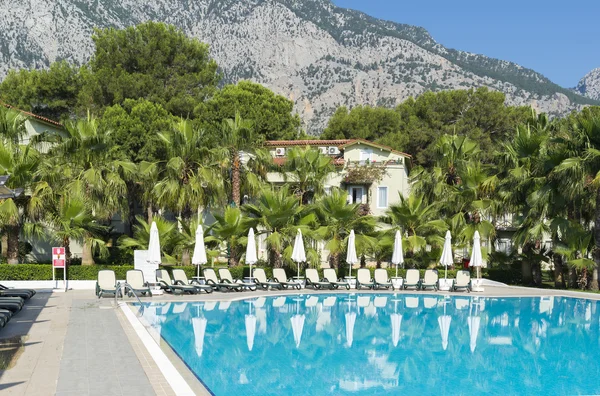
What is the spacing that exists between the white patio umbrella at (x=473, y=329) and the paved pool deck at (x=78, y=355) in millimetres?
7137

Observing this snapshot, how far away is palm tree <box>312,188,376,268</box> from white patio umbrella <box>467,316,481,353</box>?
8.35 meters

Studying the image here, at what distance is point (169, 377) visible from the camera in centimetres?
853

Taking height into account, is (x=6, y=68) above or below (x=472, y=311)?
above

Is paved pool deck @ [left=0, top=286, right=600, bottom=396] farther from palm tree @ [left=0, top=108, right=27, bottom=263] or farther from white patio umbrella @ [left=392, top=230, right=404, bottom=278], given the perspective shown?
white patio umbrella @ [left=392, top=230, right=404, bottom=278]

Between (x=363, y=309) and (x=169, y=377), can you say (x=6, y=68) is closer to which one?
(x=363, y=309)

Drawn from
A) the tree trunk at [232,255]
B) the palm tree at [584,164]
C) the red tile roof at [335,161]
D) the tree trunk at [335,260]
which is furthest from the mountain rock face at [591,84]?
the tree trunk at [232,255]

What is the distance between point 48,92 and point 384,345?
35505mm

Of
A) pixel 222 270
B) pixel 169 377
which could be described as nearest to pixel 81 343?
pixel 169 377

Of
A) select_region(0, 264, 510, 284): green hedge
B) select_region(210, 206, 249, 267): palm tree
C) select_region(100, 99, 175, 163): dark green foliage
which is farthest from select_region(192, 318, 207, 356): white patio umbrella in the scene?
select_region(100, 99, 175, 163): dark green foliage

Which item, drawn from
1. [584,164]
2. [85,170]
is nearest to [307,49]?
[85,170]

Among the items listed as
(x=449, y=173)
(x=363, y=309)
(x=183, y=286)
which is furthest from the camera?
(x=449, y=173)

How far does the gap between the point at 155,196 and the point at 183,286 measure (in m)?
6.90

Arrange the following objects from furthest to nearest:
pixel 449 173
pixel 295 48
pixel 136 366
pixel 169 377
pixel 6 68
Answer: pixel 295 48 → pixel 6 68 → pixel 449 173 → pixel 136 366 → pixel 169 377

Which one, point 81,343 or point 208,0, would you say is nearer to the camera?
point 81,343
